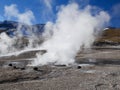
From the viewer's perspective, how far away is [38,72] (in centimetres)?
3042

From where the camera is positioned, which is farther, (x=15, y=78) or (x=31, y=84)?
(x=15, y=78)

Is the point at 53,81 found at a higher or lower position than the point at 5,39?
lower

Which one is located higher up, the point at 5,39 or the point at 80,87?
the point at 5,39

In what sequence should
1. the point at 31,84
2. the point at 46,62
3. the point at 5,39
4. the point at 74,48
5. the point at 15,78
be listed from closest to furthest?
the point at 31,84, the point at 15,78, the point at 46,62, the point at 74,48, the point at 5,39

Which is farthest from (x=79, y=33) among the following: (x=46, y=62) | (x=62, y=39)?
(x=46, y=62)

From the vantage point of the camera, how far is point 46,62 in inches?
1567

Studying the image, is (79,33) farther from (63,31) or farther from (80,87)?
(80,87)

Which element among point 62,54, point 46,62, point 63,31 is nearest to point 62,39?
point 63,31

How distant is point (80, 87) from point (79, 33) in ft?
113

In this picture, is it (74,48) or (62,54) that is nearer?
(62,54)

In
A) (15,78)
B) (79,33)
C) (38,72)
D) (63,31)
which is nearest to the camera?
(15,78)

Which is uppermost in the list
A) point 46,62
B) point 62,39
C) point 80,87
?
point 62,39

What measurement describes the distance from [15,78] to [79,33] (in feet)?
98.7

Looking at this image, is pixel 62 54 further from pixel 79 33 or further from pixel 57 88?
pixel 57 88
